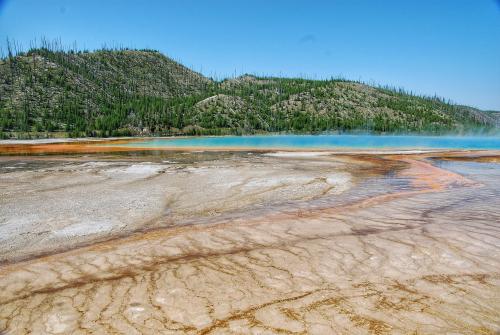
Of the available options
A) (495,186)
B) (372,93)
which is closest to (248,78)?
(372,93)

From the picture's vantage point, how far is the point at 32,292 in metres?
4.32

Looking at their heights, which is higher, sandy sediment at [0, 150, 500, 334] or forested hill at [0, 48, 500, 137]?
forested hill at [0, 48, 500, 137]

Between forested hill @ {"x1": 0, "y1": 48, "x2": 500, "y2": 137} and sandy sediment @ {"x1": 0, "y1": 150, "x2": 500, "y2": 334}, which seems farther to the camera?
forested hill @ {"x1": 0, "y1": 48, "x2": 500, "y2": 137}

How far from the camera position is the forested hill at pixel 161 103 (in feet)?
288

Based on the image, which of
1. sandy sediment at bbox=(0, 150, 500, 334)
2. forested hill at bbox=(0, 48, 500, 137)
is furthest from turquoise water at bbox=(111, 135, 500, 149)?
forested hill at bbox=(0, 48, 500, 137)

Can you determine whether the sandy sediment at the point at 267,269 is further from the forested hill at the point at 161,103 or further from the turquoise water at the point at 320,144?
the forested hill at the point at 161,103

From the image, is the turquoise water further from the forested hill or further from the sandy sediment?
the forested hill

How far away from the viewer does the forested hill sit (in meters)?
87.9

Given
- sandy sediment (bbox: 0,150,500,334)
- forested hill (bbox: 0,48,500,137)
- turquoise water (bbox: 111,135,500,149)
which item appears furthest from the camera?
forested hill (bbox: 0,48,500,137)

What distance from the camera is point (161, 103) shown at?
11150 centimetres

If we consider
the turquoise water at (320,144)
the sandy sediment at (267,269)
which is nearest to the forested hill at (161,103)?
the turquoise water at (320,144)

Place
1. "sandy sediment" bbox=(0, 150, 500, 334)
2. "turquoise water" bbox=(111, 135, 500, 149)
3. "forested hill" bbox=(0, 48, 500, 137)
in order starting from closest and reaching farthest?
"sandy sediment" bbox=(0, 150, 500, 334)
"turquoise water" bbox=(111, 135, 500, 149)
"forested hill" bbox=(0, 48, 500, 137)

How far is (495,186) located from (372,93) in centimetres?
16074

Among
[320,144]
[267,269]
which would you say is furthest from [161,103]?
[267,269]
